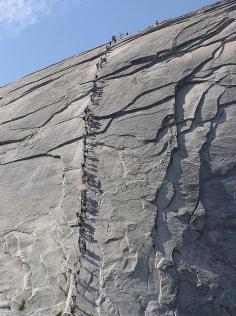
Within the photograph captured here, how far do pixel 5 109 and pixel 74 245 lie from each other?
3067 mm

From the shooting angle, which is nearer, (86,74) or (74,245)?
(74,245)

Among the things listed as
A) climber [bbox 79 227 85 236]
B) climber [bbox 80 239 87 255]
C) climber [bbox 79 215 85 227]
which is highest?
climber [bbox 79 215 85 227]

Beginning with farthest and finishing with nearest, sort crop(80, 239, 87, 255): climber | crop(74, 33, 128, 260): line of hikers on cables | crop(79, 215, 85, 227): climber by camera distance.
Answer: crop(79, 215, 85, 227): climber, crop(74, 33, 128, 260): line of hikers on cables, crop(80, 239, 87, 255): climber

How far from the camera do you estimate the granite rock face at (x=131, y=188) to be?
21.6 ft

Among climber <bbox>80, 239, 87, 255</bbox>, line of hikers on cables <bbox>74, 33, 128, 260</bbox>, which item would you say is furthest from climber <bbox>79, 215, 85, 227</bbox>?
climber <bbox>80, 239, 87, 255</bbox>

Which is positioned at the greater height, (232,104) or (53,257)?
(232,104)

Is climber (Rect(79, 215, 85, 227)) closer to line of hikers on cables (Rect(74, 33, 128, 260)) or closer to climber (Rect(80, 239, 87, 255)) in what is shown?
line of hikers on cables (Rect(74, 33, 128, 260))

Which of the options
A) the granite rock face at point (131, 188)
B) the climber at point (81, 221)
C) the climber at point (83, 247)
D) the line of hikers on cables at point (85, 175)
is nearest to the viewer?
the granite rock face at point (131, 188)

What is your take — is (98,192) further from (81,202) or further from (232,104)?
(232,104)

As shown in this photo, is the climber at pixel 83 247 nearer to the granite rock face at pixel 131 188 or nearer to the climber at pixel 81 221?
the granite rock face at pixel 131 188

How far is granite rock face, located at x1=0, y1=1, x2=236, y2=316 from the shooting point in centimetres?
658

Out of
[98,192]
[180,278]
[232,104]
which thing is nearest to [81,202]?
[98,192]

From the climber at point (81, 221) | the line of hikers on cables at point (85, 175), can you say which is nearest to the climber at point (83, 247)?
the line of hikers on cables at point (85, 175)

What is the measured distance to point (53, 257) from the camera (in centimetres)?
695
